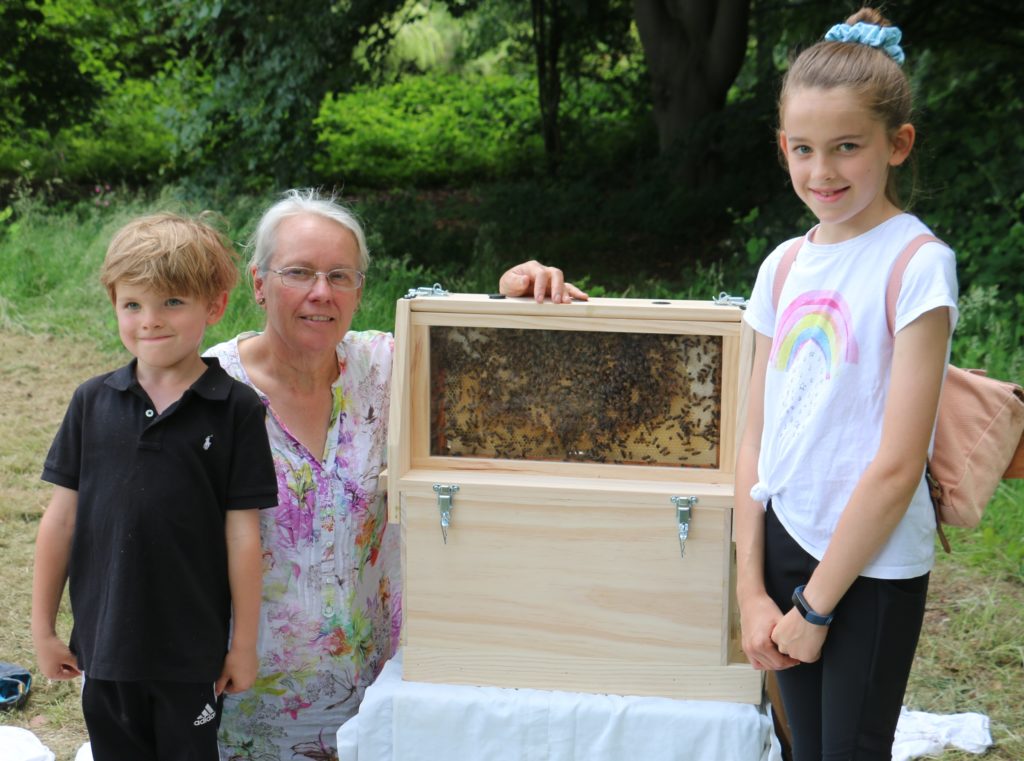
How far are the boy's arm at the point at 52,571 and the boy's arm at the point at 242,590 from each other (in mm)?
301

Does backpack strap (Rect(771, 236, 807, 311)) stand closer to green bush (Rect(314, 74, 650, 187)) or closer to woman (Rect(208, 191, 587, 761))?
woman (Rect(208, 191, 587, 761))

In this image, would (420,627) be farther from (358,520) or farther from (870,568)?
(870,568)

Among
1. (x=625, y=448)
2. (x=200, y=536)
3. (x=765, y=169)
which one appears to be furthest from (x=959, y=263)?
(x=200, y=536)

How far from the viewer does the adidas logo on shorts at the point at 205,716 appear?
6.90 ft

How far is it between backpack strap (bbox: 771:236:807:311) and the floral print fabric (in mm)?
940

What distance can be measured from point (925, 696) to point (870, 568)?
1.70 meters

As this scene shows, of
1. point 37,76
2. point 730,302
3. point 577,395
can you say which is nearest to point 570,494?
point 577,395

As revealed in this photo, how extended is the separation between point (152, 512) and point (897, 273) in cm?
138

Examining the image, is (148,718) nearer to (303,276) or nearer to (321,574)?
(321,574)

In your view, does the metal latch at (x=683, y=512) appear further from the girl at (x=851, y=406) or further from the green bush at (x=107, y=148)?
the green bush at (x=107, y=148)

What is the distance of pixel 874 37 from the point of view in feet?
5.54

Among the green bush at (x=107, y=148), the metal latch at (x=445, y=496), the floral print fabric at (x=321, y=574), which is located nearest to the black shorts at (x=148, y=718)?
the floral print fabric at (x=321, y=574)

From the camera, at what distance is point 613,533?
2.12m

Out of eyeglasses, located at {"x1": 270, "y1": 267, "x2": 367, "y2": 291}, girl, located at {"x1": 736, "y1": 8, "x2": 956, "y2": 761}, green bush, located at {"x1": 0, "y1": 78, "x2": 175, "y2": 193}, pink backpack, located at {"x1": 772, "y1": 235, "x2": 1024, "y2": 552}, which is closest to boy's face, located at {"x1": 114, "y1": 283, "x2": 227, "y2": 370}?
eyeglasses, located at {"x1": 270, "y1": 267, "x2": 367, "y2": 291}
